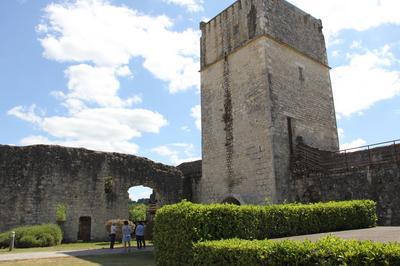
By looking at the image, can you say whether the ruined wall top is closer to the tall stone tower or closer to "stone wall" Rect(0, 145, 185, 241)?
the tall stone tower

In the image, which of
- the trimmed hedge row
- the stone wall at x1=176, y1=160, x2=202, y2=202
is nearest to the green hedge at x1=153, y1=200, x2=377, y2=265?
the trimmed hedge row

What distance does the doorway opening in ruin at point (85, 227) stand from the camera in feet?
70.0

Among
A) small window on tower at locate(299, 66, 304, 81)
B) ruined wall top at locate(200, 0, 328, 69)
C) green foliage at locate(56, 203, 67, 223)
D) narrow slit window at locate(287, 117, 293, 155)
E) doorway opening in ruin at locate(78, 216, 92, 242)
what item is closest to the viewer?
narrow slit window at locate(287, 117, 293, 155)

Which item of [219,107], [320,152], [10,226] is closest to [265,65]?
[219,107]

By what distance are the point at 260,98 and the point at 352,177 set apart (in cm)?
563

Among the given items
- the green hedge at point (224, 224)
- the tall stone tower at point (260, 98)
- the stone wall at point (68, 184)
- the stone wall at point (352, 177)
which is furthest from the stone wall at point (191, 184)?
the green hedge at point (224, 224)

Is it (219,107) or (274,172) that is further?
(219,107)

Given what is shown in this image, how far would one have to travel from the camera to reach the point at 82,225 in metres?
21.4

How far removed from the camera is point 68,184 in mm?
21078

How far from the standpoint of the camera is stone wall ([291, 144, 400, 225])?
14039 mm

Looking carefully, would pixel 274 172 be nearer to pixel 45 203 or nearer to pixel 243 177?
pixel 243 177

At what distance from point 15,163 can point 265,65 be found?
1425cm

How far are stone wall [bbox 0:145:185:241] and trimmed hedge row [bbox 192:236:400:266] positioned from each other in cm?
1584

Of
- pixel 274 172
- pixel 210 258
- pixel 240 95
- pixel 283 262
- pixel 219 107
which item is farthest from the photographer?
pixel 219 107
